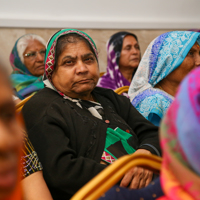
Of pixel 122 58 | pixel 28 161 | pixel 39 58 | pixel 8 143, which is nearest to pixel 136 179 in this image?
pixel 28 161

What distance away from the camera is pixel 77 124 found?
1304mm

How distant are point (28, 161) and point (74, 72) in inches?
23.6

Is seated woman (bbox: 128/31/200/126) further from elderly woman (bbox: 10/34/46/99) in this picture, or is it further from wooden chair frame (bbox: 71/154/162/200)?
elderly woman (bbox: 10/34/46/99)

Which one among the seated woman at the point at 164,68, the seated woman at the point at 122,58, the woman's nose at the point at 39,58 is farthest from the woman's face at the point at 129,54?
the seated woman at the point at 164,68

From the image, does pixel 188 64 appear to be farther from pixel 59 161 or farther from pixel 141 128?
pixel 59 161

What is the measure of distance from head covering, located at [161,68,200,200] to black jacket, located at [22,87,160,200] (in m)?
0.64

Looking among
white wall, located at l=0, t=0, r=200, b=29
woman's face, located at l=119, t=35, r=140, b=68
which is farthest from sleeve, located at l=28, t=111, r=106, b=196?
white wall, located at l=0, t=0, r=200, b=29

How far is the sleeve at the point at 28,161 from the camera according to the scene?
105 centimetres

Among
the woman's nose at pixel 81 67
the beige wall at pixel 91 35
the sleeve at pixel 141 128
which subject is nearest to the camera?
the sleeve at pixel 141 128

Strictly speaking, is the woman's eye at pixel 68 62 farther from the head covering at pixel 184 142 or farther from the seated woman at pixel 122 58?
the seated woman at pixel 122 58

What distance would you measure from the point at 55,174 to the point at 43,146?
136 millimetres

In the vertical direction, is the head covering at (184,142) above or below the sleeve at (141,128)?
above

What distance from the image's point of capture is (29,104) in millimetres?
1337

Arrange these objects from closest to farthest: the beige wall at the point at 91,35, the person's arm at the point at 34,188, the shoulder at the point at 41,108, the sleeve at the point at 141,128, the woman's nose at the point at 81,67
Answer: the person's arm at the point at 34,188 < the shoulder at the point at 41,108 < the sleeve at the point at 141,128 < the woman's nose at the point at 81,67 < the beige wall at the point at 91,35
